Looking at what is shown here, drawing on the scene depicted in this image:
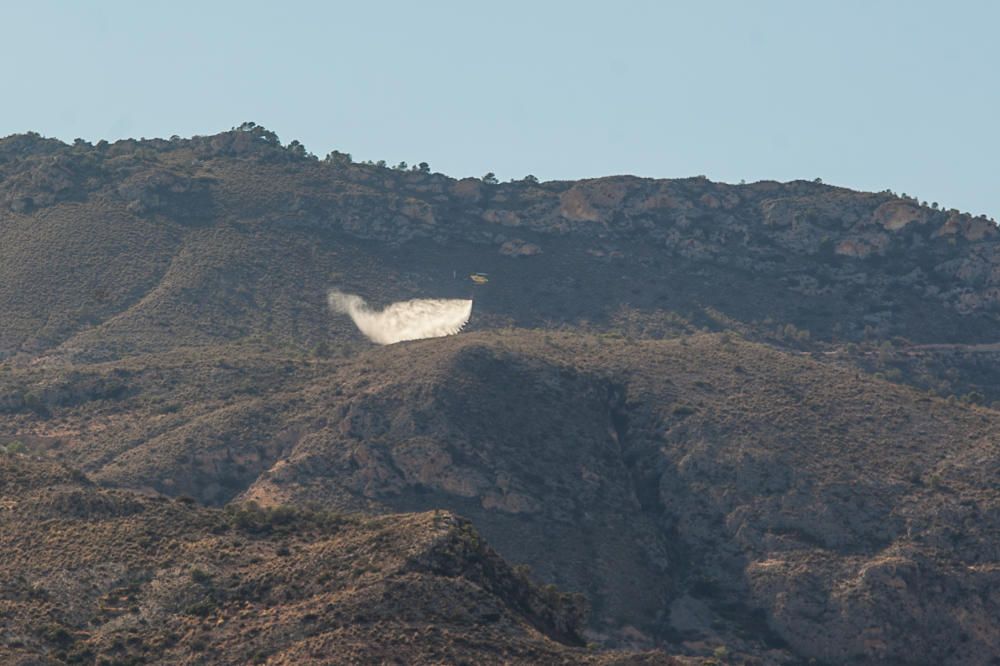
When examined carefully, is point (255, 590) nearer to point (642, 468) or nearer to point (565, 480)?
point (565, 480)

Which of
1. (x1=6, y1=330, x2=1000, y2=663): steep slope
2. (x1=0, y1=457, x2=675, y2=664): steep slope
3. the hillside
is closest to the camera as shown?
(x1=0, y1=457, x2=675, y2=664): steep slope

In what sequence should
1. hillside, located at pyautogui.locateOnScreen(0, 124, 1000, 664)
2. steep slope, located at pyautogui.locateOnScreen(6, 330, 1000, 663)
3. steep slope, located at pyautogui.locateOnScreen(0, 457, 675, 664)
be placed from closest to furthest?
steep slope, located at pyautogui.locateOnScreen(0, 457, 675, 664), hillside, located at pyautogui.locateOnScreen(0, 124, 1000, 664), steep slope, located at pyautogui.locateOnScreen(6, 330, 1000, 663)

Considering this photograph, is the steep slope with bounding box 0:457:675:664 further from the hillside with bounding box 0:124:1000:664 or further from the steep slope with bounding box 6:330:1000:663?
the steep slope with bounding box 6:330:1000:663

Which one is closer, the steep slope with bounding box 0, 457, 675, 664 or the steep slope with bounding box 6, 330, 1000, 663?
the steep slope with bounding box 0, 457, 675, 664

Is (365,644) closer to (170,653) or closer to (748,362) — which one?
(170,653)

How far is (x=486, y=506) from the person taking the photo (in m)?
144

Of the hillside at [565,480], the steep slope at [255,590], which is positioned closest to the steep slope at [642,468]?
the hillside at [565,480]

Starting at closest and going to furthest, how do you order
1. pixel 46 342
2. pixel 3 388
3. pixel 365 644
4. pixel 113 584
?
pixel 365 644
pixel 113 584
pixel 3 388
pixel 46 342

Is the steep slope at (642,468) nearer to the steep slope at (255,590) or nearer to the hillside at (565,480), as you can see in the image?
the hillside at (565,480)

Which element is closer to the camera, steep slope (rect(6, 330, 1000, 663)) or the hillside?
the hillside

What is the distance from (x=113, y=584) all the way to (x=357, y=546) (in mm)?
12580

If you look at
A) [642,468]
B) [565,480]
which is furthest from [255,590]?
[642,468]

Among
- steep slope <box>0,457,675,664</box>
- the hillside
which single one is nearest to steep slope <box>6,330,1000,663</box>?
the hillside

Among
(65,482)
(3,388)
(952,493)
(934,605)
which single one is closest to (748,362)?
(952,493)
